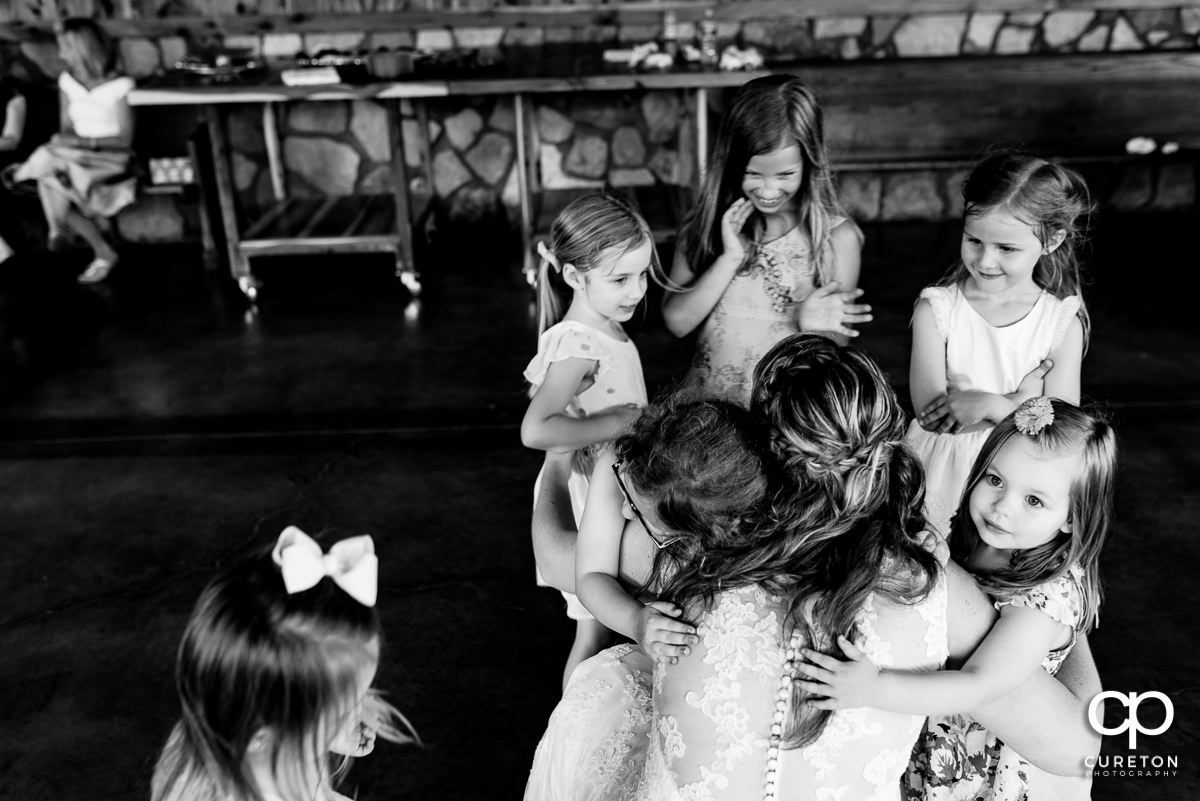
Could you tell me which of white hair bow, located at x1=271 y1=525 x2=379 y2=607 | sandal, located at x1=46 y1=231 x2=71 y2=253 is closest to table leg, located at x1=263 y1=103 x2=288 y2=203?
sandal, located at x1=46 y1=231 x2=71 y2=253

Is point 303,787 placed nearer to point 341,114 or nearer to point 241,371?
point 241,371

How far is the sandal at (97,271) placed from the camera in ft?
17.6

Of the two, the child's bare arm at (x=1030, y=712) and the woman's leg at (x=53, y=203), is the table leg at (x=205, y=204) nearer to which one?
the woman's leg at (x=53, y=203)

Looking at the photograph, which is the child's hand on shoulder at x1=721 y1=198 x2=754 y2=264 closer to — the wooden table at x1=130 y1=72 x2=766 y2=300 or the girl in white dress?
the girl in white dress

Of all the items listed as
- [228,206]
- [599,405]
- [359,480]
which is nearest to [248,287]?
[228,206]

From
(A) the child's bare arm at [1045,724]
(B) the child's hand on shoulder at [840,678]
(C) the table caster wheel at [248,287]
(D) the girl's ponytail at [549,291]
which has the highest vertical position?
(D) the girl's ponytail at [549,291]

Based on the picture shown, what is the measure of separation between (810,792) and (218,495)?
8.46 feet

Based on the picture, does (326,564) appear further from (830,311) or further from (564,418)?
(830,311)

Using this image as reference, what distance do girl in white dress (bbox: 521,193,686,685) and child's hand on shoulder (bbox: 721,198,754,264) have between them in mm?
277

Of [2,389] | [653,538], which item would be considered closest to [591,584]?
[653,538]

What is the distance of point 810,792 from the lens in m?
1.31

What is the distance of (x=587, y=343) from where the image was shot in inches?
85.9

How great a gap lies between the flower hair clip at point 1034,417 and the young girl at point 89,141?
4.83m

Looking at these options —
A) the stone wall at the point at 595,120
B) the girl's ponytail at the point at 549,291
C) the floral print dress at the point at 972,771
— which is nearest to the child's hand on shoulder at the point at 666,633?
the floral print dress at the point at 972,771
